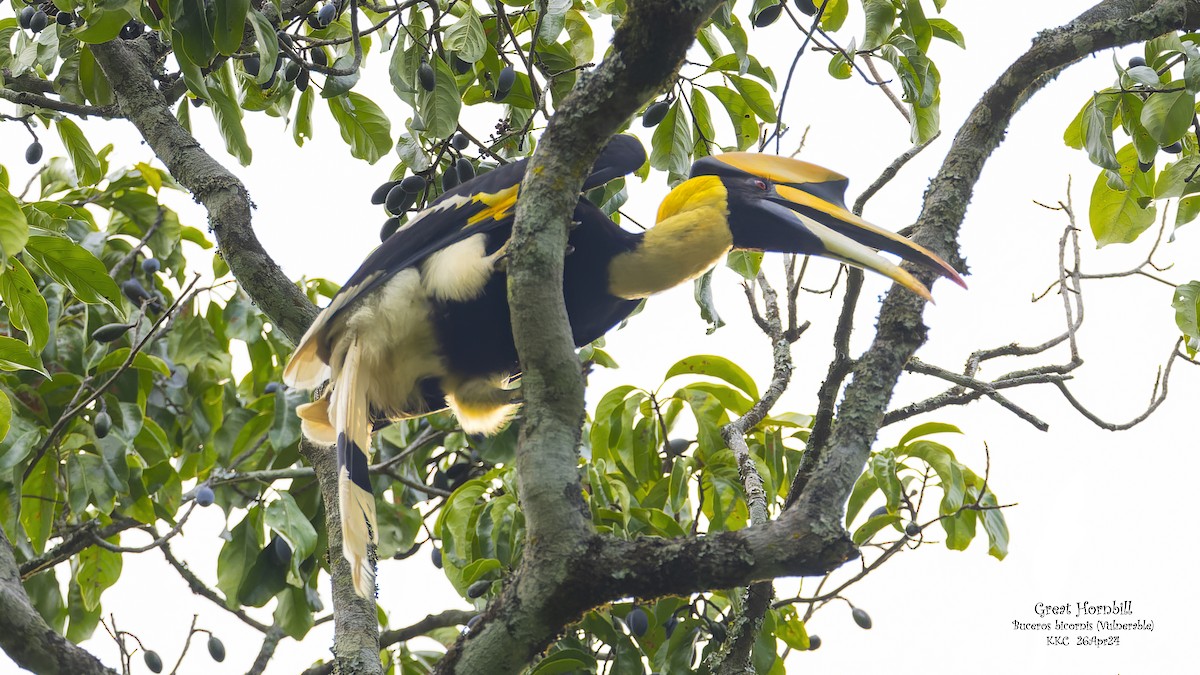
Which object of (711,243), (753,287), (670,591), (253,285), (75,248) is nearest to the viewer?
(670,591)

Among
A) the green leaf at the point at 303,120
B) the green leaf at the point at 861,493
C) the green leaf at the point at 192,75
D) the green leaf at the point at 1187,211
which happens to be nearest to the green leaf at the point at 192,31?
the green leaf at the point at 192,75

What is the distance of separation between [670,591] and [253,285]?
127 cm

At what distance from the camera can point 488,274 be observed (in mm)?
2412

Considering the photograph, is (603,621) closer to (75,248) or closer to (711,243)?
(711,243)

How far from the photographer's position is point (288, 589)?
9.78 ft

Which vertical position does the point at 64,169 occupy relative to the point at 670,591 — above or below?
above

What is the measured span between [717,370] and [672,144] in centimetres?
57

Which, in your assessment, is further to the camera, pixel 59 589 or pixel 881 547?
pixel 59 589

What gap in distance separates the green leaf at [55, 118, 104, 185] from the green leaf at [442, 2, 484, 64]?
1186 mm

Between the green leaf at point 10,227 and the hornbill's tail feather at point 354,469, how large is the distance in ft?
2.25

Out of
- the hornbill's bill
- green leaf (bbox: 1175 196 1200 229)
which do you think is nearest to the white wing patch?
the hornbill's bill

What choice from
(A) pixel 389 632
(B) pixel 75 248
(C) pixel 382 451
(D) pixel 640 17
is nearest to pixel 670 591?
(D) pixel 640 17

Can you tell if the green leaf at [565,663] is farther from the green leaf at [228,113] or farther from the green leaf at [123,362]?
the green leaf at [123,362]

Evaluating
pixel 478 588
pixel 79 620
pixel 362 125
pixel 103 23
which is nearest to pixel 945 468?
pixel 478 588
